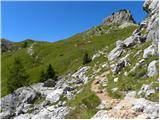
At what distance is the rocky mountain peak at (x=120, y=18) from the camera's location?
18157cm

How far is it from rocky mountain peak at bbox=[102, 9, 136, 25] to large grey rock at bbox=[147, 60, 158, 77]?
14108 cm

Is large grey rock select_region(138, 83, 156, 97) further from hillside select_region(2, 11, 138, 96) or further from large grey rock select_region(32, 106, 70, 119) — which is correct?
hillside select_region(2, 11, 138, 96)

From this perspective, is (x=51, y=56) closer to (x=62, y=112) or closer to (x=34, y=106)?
(x=34, y=106)

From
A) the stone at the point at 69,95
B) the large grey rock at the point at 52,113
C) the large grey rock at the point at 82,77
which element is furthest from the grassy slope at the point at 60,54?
the large grey rock at the point at 52,113

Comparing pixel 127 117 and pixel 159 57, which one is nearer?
pixel 127 117

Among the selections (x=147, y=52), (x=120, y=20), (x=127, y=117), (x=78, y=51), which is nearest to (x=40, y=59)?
(x=78, y=51)

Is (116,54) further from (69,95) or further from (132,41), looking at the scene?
(69,95)

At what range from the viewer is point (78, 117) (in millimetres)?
35406

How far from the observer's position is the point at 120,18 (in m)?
184

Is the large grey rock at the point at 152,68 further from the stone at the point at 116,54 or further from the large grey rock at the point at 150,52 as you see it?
the stone at the point at 116,54

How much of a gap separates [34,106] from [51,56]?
9077cm

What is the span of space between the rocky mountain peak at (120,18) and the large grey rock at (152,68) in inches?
5554

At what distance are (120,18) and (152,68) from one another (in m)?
148

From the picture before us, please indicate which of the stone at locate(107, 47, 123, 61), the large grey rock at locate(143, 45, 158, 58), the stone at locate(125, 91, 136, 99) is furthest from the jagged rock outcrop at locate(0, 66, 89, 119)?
the large grey rock at locate(143, 45, 158, 58)
